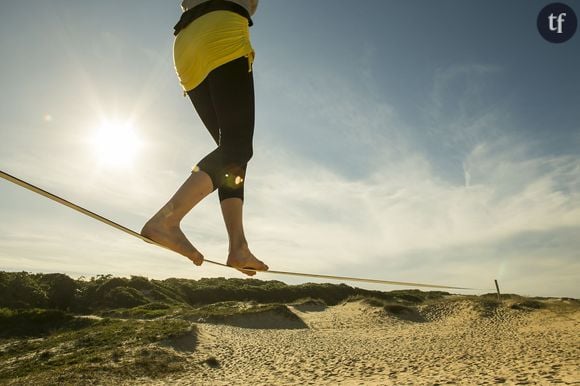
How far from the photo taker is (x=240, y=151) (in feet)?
5.75

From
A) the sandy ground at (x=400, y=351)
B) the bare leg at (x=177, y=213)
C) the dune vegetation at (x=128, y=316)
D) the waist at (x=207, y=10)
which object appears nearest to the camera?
the bare leg at (x=177, y=213)

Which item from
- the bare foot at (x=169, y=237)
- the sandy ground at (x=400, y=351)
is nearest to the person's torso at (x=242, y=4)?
the bare foot at (x=169, y=237)

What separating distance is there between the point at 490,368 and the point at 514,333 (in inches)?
420

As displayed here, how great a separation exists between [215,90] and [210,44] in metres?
0.20

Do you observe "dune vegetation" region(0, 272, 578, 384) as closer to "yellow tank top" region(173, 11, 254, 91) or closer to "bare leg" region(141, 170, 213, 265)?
"bare leg" region(141, 170, 213, 265)

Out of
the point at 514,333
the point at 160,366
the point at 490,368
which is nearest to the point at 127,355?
the point at 160,366

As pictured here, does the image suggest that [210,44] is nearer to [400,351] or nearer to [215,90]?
[215,90]

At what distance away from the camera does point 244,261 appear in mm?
1928

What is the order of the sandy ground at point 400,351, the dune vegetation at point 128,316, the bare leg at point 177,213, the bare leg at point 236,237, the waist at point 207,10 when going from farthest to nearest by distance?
1. the dune vegetation at point 128,316
2. the sandy ground at point 400,351
3. the bare leg at point 236,237
4. the waist at point 207,10
5. the bare leg at point 177,213

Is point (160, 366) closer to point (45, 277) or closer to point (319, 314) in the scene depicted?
point (319, 314)

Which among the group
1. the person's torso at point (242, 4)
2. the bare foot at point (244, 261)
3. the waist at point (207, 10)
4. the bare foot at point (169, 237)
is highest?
the person's torso at point (242, 4)

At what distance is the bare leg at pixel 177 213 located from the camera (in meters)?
1.65

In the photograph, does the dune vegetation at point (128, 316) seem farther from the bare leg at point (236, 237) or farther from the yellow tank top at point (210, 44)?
the yellow tank top at point (210, 44)

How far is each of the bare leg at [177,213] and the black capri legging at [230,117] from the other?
5 centimetres
